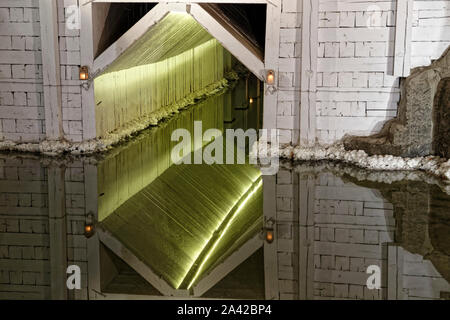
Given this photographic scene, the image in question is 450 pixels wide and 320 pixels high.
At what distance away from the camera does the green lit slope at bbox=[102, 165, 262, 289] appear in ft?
25.2

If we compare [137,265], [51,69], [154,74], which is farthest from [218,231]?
[154,74]

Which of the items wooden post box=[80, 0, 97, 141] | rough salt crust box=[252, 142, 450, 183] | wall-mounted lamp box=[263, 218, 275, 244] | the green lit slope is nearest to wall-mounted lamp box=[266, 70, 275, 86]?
rough salt crust box=[252, 142, 450, 183]

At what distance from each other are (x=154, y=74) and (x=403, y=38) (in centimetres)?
724

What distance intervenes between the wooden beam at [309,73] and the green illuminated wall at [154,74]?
2.82m

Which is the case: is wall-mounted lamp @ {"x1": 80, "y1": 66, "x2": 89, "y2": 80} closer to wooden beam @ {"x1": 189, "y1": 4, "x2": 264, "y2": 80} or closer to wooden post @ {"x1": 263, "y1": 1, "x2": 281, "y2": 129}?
wooden beam @ {"x1": 189, "y1": 4, "x2": 264, "y2": 80}

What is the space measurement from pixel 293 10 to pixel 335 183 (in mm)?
3371

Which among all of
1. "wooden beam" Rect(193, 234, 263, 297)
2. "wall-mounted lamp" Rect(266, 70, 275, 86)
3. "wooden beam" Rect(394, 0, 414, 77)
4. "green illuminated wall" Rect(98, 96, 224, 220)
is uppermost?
"wooden beam" Rect(394, 0, 414, 77)

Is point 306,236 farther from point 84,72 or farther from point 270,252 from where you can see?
point 84,72

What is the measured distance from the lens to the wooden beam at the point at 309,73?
12047mm

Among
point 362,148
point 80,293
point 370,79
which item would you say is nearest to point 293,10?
point 370,79

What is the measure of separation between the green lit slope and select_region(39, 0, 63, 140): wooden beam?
2635 millimetres

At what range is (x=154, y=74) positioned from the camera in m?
17.2

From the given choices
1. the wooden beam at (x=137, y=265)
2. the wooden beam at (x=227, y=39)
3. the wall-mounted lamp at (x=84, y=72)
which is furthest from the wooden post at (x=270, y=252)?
the wall-mounted lamp at (x=84, y=72)

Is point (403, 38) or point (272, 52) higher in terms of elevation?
point (403, 38)
